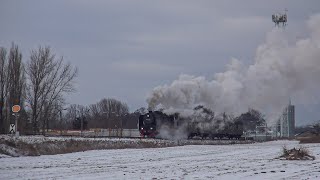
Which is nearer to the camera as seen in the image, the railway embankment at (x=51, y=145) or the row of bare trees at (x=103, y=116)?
the railway embankment at (x=51, y=145)

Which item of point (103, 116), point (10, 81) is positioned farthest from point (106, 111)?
point (10, 81)

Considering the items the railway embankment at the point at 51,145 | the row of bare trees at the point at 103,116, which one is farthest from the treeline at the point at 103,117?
the railway embankment at the point at 51,145

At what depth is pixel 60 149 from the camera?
128 ft

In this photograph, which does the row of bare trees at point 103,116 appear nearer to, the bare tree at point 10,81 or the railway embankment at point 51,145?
the bare tree at point 10,81

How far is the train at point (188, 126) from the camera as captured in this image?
66.2 metres

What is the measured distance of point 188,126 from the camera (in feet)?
230

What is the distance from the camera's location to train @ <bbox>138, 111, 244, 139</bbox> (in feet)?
217

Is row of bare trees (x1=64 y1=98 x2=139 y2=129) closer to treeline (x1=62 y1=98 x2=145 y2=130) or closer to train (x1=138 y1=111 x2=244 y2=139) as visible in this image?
treeline (x1=62 y1=98 x2=145 y2=130)

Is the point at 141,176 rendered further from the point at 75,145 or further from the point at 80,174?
the point at 75,145

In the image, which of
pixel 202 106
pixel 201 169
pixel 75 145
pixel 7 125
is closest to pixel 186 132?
pixel 202 106

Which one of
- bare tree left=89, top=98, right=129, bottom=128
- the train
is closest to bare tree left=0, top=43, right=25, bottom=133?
the train

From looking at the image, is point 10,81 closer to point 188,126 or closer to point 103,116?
point 188,126

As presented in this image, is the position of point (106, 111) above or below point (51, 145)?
above

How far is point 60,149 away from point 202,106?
1538 inches
